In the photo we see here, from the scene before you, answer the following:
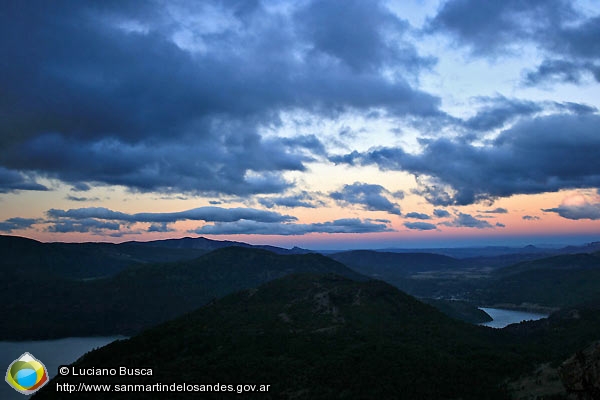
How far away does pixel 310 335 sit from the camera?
169000 mm

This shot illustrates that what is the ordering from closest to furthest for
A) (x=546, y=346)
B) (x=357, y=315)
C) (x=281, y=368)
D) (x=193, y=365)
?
(x=281, y=368) → (x=193, y=365) → (x=546, y=346) → (x=357, y=315)

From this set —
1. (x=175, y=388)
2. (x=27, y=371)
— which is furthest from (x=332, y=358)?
(x=27, y=371)

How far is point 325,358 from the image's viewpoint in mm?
138500

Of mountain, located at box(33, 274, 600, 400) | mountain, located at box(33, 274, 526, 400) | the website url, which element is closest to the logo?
mountain, located at box(33, 274, 526, 400)

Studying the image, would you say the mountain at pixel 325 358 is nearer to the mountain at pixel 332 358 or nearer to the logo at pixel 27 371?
the mountain at pixel 332 358

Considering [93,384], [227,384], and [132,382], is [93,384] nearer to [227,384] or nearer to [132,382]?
[132,382]

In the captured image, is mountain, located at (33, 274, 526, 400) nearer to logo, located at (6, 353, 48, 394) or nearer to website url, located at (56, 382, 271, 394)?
website url, located at (56, 382, 271, 394)

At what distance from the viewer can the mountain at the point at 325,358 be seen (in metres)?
110

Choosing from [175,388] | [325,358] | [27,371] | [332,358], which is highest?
[27,371]

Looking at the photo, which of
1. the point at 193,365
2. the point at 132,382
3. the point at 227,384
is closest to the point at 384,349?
the point at 227,384

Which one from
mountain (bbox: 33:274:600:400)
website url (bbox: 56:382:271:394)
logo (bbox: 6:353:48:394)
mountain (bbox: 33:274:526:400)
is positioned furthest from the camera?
website url (bbox: 56:382:271:394)

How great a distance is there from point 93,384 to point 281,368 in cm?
5966

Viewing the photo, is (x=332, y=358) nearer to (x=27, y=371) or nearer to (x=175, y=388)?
(x=175, y=388)

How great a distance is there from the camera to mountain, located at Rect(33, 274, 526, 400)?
110 meters
